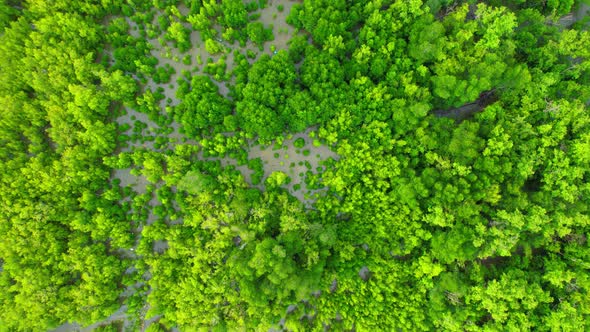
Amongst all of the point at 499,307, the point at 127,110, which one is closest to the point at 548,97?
the point at 499,307

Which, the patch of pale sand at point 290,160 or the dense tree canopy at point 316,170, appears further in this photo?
the patch of pale sand at point 290,160

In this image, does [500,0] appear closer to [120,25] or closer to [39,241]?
[120,25]

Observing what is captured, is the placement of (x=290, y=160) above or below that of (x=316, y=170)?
above

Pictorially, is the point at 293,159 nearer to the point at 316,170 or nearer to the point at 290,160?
the point at 290,160

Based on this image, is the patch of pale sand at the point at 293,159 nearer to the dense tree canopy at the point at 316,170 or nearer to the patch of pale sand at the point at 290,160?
the patch of pale sand at the point at 290,160

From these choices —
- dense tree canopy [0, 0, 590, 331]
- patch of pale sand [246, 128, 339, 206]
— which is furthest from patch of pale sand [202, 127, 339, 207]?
dense tree canopy [0, 0, 590, 331]

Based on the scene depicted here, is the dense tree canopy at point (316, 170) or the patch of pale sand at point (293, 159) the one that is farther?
the patch of pale sand at point (293, 159)

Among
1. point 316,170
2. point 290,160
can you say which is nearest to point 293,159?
point 290,160

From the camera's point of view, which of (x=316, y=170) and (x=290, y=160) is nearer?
(x=316, y=170)

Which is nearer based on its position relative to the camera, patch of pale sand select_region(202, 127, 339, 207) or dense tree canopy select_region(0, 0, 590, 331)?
dense tree canopy select_region(0, 0, 590, 331)

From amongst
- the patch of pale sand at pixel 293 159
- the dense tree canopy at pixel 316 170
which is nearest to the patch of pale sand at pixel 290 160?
the patch of pale sand at pixel 293 159

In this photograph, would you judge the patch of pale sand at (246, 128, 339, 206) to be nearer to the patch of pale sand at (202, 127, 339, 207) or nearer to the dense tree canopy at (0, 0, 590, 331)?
the patch of pale sand at (202, 127, 339, 207)
